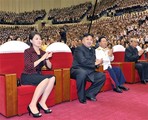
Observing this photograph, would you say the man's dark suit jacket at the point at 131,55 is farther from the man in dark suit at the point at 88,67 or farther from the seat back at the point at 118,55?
the man in dark suit at the point at 88,67

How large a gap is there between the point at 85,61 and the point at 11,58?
1.00m

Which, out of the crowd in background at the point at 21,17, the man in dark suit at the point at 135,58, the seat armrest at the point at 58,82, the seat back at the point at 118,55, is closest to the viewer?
the seat armrest at the point at 58,82

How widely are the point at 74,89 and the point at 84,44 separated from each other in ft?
2.14

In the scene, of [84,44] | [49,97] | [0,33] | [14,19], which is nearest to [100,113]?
[49,97]

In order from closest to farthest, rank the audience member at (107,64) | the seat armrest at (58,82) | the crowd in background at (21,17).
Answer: the seat armrest at (58,82) → the audience member at (107,64) → the crowd in background at (21,17)

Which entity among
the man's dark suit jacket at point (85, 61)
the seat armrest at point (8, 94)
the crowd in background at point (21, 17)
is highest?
the crowd in background at point (21, 17)

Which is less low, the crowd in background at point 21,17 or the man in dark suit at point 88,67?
the crowd in background at point 21,17

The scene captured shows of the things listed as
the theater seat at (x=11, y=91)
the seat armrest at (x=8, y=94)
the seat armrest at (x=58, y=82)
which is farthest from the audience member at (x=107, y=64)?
the seat armrest at (x=8, y=94)

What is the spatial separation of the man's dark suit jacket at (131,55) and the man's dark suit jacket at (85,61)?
5.04 feet

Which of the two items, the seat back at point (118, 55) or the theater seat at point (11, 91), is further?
the seat back at point (118, 55)

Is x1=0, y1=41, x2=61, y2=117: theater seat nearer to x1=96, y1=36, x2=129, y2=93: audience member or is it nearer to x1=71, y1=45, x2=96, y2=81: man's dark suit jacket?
x1=71, y1=45, x2=96, y2=81: man's dark suit jacket

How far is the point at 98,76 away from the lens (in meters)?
3.31

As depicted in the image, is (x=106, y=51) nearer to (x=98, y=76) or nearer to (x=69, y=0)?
(x=98, y=76)

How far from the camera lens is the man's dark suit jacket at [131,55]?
4605 millimetres
